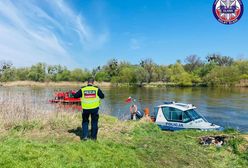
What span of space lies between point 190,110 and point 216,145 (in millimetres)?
7072

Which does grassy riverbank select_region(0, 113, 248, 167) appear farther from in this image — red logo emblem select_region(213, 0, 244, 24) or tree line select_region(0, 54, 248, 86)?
tree line select_region(0, 54, 248, 86)

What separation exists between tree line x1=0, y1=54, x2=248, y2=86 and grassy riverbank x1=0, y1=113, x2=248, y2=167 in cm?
7240

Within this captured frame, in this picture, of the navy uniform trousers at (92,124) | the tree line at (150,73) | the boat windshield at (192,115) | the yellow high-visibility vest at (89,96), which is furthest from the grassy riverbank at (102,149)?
the tree line at (150,73)

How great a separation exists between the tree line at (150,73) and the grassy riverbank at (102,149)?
7240 cm

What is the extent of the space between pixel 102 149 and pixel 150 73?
90321mm

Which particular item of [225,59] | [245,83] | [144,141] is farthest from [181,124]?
[225,59]

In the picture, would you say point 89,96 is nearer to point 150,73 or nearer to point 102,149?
point 102,149

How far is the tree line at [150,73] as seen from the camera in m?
82.8

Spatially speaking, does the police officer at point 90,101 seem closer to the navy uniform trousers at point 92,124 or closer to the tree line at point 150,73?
the navy uniform trousers at point 92,124

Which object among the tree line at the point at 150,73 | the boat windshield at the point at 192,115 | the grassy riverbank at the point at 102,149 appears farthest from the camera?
the tree line at the point at 150,73

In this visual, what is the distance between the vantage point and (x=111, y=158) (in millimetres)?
6277

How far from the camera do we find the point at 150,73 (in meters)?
96.4

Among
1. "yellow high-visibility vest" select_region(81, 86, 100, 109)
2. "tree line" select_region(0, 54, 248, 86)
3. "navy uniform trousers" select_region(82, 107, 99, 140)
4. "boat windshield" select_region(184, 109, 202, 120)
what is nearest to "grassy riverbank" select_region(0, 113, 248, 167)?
"navy uniform trousers" select_region(82, 107, 99, 140)

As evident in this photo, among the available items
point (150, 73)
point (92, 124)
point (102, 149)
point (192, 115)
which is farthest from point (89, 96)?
point (150, 73)
